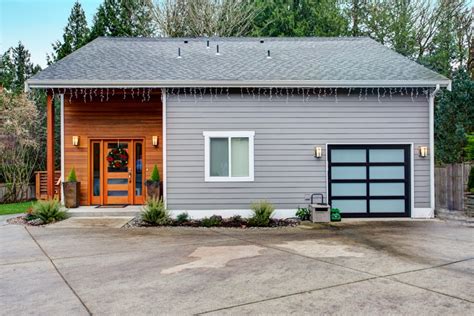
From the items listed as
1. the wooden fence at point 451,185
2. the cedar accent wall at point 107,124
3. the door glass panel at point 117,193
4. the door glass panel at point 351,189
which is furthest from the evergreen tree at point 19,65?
the wooden fence at point 451,185

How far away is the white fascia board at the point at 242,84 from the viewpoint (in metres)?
8.62

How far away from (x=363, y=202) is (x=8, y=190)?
1263 centimetres

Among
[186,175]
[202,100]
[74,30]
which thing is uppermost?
[74,30]

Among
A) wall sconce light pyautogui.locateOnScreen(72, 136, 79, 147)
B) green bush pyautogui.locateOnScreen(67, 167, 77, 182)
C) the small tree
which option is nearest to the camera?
green bush pyautogui.locateOnScreen(67, 167, 77, 182)

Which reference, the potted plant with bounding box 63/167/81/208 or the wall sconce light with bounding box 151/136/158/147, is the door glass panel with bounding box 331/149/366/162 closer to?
the wall sconce light with bounding box 151/136/158/147

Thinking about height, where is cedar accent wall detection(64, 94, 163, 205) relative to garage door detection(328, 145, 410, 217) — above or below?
above

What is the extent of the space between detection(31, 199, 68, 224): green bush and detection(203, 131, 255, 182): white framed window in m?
3.42

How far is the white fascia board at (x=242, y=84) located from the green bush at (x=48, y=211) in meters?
2.63

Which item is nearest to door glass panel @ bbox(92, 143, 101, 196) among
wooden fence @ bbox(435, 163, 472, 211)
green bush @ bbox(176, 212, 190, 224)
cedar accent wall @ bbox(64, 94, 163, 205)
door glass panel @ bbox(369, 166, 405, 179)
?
cedar accent wall @ bbox(64, 94, 163, 205)

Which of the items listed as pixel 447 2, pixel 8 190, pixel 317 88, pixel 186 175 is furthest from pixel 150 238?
pixel 447 2

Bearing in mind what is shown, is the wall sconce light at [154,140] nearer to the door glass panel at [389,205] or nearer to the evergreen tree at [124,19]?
the door glass panel at [389,205]

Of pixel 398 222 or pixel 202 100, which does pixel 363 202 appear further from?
pixel 202 100

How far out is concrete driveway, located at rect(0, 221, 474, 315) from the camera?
3521 millimetres

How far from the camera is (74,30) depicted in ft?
61.7
